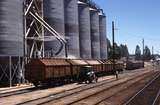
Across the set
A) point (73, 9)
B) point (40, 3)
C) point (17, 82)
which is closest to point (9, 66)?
point (17, 82)

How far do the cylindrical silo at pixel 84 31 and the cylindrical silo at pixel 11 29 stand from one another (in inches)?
1470

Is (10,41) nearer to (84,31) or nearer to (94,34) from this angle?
(84,31)

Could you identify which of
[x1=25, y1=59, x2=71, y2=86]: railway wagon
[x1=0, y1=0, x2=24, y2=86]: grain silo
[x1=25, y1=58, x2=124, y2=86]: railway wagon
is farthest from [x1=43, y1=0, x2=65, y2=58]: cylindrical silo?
[x1=25, y1=59, x2=71, y2=86]: railway wagon

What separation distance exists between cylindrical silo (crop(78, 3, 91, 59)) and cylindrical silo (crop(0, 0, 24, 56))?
123 feet

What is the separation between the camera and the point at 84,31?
86688 mm

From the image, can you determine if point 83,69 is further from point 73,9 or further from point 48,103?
point 73,9

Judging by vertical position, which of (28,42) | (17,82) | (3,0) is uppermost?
(3,0)

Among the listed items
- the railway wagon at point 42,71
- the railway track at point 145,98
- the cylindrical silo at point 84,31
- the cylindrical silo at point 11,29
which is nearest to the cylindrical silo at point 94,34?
the cylindrical silo at point 84,31

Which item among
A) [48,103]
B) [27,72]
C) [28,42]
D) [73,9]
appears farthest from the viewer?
[73,9]

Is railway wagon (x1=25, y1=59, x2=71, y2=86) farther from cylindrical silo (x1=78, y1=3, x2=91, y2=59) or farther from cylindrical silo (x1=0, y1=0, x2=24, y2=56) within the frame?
cylindrical silo (x1=78, y1=3, x2=91, y2=59)

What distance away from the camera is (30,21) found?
5922 centimetres

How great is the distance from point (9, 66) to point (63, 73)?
21.3 ft

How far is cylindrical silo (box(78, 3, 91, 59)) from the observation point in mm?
85500

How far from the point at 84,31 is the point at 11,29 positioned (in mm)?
41219
